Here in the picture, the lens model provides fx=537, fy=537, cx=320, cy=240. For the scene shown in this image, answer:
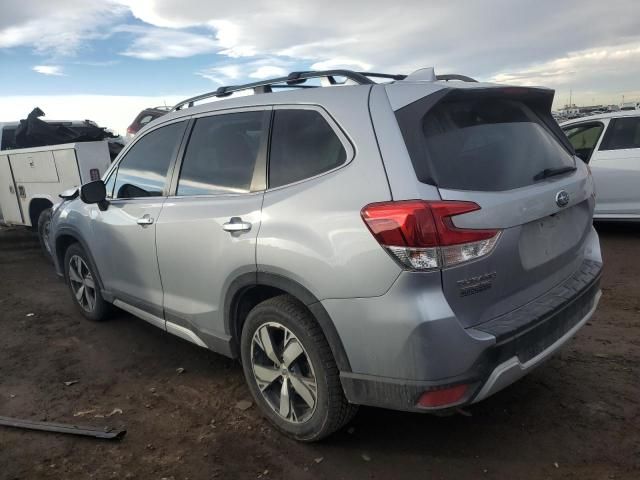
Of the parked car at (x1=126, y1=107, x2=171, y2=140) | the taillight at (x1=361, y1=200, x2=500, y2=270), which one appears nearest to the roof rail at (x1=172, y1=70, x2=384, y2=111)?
the taillight at (x1=361, y1=200, x2=500, y2=270)

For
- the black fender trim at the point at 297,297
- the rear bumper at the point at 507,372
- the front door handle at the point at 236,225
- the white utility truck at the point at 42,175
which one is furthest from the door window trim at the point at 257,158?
the white utility truck at the point at 42,175

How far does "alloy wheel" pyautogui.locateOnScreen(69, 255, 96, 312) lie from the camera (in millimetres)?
4688

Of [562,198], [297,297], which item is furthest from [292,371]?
[562,198]

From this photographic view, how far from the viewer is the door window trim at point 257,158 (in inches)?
112

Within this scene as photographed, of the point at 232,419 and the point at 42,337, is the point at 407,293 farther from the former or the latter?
the point at 42,337

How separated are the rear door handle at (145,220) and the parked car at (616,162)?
561 centimetres

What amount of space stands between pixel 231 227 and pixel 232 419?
1168 mm

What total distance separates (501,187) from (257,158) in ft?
4.19

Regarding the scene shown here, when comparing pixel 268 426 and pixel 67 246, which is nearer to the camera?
pixel 268 426

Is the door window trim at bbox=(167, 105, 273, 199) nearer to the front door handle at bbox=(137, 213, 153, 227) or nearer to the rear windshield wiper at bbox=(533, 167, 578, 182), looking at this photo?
the front door handle at bbox=(137, 213, 153, 227)

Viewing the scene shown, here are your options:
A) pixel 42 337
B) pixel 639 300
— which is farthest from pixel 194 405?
pixel 639 300

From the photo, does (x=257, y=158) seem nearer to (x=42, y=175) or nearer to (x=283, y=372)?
(x=283, y=372)

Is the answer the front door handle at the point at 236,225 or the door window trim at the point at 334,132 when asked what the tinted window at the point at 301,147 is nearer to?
the door window trim at the point at 334,132

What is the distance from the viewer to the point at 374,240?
224 centimetres
